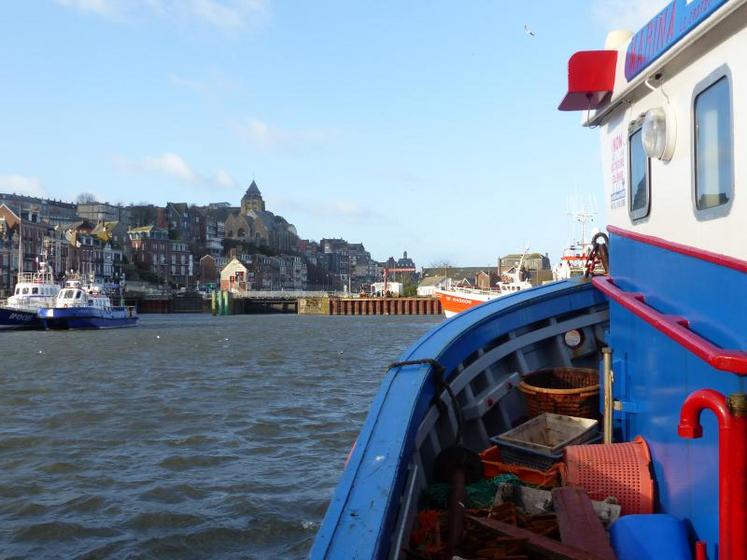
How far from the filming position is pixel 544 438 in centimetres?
624

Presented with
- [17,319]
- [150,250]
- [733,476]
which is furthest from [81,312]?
[150,250]

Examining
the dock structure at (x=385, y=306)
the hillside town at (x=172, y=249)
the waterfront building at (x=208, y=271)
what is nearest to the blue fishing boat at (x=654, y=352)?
the hillside town at (x=172, y=249)

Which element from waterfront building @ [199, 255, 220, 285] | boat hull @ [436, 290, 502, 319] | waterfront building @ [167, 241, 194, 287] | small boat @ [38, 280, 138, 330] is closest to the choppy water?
boat hull @ [436, 290, 502, 319]

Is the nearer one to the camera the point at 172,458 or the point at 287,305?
the point at 172,458

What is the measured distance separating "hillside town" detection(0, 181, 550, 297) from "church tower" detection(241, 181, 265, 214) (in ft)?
2.15

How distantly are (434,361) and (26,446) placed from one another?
10.5 m

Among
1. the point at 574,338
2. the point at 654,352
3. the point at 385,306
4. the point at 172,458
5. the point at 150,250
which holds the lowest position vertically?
the point at 172,458

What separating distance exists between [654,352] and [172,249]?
432 feet

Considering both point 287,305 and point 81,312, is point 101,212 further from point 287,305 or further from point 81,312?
point 81,312

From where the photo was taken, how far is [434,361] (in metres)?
5.13

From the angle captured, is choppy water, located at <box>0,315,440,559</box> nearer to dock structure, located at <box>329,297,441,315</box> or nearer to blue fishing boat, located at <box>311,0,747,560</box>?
blue fishing boat, located at <box>311,0,747,560</box>

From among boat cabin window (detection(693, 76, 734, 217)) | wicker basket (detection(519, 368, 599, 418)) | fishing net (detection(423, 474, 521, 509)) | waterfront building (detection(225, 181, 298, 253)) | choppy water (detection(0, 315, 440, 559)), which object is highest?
waterfront building (detection(225, 181, 298, 253))

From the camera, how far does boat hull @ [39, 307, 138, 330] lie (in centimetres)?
5269

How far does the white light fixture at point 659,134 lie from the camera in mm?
3900
